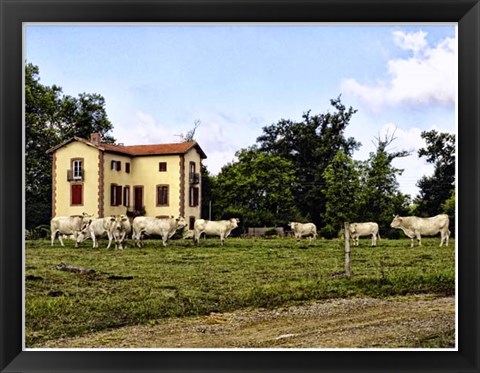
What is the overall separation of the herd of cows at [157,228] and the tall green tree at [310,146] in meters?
0.17

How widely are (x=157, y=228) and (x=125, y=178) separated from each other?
1.24 ft

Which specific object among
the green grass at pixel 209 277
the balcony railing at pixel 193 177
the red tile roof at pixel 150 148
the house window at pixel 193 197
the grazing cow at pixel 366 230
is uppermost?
the red tile roof at pixel 150 148

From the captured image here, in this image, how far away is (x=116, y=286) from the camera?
14.5 feet

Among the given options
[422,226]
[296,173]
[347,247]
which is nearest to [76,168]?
[296,173]

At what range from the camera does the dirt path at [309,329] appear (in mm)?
4207

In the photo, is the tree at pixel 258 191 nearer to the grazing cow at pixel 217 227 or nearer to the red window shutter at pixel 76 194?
the grazing cow at pixel 217 227

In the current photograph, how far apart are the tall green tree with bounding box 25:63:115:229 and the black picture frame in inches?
12.6

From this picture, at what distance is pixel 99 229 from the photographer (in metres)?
4.45

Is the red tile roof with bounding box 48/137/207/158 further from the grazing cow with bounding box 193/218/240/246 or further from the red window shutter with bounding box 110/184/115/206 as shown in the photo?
the grazing cow with bounding box 193/218/240/246

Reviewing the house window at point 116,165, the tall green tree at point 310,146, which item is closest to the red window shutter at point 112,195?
the house window at point 116,165

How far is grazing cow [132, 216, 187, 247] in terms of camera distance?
4426 millimetres
